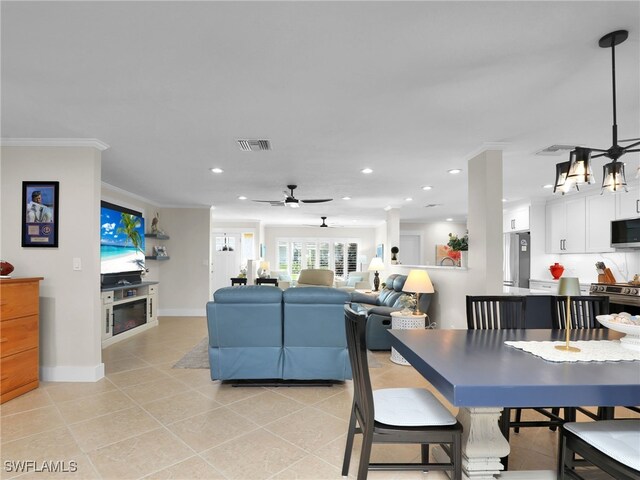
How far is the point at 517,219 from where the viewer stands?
743 centimetres

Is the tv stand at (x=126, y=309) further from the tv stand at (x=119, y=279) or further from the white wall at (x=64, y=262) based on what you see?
the white wall at (x=64, y=262)

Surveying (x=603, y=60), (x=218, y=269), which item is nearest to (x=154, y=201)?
(x=218, y=269)

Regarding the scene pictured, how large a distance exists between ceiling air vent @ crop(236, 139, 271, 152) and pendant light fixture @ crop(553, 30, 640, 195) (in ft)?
8.51

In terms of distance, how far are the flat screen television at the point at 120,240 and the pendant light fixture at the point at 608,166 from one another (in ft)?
18.5

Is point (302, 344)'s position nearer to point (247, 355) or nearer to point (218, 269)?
point (247, 355)

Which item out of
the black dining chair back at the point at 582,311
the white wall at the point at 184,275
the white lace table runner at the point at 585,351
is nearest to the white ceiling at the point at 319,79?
the black dining chair back at the point at 582,311

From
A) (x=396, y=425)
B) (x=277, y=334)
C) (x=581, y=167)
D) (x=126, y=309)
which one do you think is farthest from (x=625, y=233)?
(x=126, y=309)

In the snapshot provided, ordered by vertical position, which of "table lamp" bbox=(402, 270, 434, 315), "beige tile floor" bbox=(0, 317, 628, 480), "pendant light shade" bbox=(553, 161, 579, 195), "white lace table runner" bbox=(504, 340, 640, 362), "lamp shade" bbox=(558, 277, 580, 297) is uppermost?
"pendant light shade" bbox=(553, 161, 579, 195)

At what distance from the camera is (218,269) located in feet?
34.9

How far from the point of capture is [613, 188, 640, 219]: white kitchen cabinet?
5.01 meters

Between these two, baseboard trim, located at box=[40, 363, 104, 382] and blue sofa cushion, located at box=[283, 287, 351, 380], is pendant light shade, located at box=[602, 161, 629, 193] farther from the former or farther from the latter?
baseboard trim, located at box=[40, 363, 104, 382]

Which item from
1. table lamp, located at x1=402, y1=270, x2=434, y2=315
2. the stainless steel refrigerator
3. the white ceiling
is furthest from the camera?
the stainless steel refrigerator

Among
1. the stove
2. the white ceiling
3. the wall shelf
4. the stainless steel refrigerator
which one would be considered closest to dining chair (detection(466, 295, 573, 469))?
the white ceiling

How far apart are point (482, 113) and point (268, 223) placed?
9.40 meters
